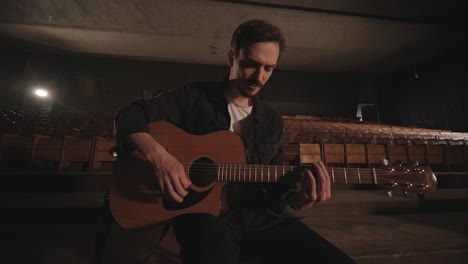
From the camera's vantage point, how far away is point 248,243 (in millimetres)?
816

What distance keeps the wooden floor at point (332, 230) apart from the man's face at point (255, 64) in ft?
3.52

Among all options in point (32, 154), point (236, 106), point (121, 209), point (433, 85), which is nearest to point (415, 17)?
point (433, 85)

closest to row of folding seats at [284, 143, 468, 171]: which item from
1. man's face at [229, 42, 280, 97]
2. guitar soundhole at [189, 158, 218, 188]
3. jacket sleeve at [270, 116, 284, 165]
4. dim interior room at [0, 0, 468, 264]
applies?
dim interior room at [0, 0, 468, 264]

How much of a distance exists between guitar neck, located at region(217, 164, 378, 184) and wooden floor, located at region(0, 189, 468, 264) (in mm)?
598

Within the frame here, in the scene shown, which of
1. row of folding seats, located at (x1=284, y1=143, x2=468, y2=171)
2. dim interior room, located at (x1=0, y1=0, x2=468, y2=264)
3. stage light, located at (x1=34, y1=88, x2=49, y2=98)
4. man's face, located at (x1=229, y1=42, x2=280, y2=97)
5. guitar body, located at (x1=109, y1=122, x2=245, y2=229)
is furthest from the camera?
stage light, located at (x1=34, y1=88, x2=49, y2=98)

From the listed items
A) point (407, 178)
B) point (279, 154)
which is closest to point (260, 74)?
point (279, 154)

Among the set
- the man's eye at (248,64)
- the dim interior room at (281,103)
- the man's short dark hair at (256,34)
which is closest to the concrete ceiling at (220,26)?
the dim interior room at (281,103)

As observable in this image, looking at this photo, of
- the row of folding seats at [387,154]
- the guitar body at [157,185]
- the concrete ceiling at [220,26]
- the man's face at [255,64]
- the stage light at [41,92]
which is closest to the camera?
the guitar body at [157,185]

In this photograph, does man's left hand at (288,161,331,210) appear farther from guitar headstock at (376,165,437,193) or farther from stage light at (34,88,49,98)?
stage light at (34,88,49,98)

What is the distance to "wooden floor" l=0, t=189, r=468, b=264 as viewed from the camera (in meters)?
1.20

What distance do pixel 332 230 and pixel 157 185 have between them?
54.2 inches

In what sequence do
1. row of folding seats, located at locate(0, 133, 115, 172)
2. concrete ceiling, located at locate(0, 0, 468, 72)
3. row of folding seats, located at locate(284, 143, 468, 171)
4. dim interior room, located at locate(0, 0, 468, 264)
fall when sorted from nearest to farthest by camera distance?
dim interior room, located at locate(0, 0, 468, 264), row of folding seats, located at locate(0, 133, 115, 172), row of folding seats, located at locate(284, 143, 468, 171), concrete ceiling, located at locate(0, 0, 468, 72)

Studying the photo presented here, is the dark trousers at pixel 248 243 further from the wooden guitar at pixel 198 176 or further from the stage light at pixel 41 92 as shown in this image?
the stage light at pixel 41 92

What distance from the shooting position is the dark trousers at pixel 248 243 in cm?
62
